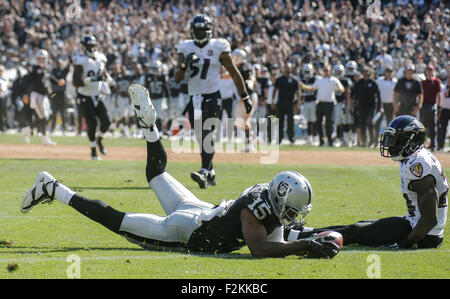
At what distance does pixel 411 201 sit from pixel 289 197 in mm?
1376

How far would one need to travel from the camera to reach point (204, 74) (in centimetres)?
1147

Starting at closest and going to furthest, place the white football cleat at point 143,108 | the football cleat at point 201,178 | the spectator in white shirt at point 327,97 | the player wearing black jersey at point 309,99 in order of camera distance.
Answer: the white football cleat at point 143,108 < the football cleat at point 201,178 < the spectator in white shirt at point 327,97 < the player wearing black jersey at point 309,99

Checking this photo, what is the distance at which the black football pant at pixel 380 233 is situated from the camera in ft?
22.3

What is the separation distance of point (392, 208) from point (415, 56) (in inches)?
697

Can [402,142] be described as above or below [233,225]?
above

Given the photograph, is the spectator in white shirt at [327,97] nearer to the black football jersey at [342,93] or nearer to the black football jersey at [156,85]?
the black football jersey at [342,93]

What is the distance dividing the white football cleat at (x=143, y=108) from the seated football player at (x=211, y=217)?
32 cm

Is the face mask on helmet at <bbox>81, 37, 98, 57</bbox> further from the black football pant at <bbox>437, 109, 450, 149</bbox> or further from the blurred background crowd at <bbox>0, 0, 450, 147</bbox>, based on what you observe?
the black football pant at <bbox>437, 109, 450, 149</bbox>

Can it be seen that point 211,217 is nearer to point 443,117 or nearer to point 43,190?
point 43,190

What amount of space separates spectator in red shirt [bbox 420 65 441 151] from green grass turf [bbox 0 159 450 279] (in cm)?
662

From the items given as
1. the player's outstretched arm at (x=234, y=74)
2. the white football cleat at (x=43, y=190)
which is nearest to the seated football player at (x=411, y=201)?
the white football cleat at (x=43, y=190)

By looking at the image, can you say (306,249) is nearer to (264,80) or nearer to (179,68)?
(179,68)

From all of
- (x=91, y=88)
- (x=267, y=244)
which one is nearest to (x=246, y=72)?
(x=91, y=88)

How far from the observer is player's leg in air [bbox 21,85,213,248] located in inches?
254
